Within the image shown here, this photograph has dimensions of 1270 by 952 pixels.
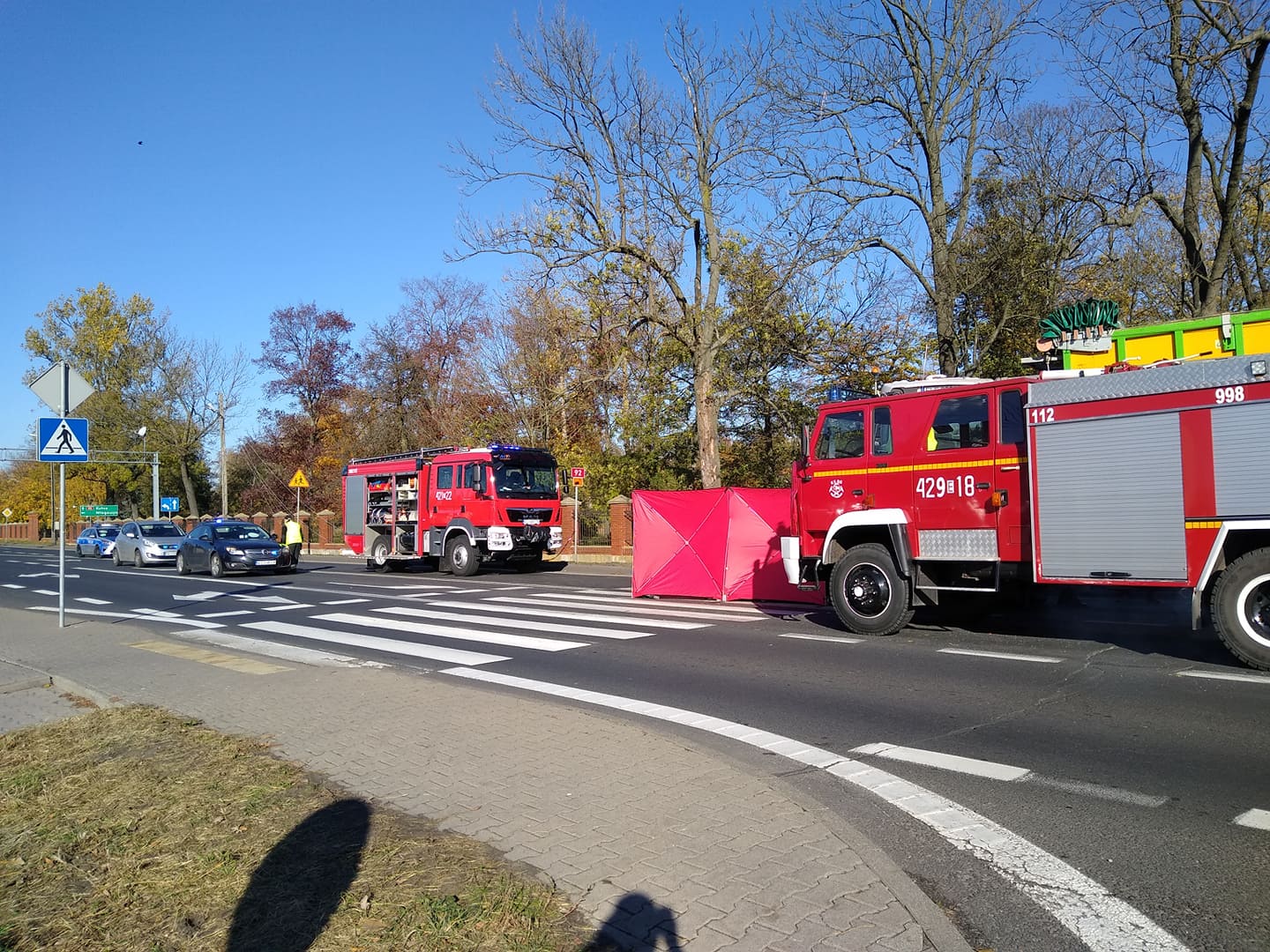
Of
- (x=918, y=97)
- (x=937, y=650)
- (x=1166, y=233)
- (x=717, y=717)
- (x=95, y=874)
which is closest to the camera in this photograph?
(x=95, y=874)

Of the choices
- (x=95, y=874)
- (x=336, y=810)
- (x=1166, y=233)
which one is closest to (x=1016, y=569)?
(x=336, y=810)

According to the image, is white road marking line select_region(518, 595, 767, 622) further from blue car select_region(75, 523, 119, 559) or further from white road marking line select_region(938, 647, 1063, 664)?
blue car select_region(75, 523, 119, 559)

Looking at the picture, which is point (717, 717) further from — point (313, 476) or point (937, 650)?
point (313, 476)

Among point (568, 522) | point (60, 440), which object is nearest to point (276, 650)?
point (60, 440)

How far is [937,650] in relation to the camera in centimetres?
1015

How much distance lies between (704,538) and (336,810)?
37.3 feet

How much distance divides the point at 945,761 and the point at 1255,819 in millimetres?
1736

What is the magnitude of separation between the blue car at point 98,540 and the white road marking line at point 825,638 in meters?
39.4

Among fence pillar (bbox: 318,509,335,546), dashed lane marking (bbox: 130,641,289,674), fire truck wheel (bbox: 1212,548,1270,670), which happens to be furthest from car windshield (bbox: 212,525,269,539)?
fire truck wheel (bbox: 1212,548,1270,670)

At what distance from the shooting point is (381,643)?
11.9 m

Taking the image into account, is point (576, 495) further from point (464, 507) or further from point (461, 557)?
point (461, 557)

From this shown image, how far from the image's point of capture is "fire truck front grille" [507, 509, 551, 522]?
23.2 metres

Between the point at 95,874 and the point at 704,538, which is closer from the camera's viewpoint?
Result: the point at 95,874

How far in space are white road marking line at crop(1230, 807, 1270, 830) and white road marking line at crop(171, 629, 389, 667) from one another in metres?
7.89
